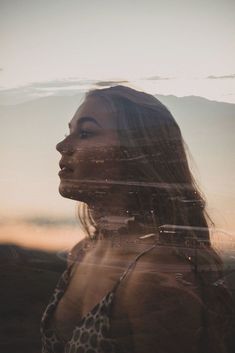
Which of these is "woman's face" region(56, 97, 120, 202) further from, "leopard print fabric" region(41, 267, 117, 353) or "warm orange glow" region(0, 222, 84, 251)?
"leopard print fabric" region(41, 267, 117, 353)

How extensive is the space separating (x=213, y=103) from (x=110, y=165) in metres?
0.35

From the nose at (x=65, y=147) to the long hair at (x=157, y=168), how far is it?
0.16 metres

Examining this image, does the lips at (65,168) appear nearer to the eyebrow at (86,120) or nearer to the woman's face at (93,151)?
the woman's face at (93,151)

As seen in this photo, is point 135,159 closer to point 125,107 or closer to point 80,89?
point 125,107

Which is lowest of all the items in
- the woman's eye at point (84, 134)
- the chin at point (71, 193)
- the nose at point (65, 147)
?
the chin at point (71, 193)

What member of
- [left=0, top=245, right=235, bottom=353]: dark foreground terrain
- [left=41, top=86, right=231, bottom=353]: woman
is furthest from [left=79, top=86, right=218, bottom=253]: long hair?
[left=0, top=245, right=235, bottom=353]: dark foreground terrain

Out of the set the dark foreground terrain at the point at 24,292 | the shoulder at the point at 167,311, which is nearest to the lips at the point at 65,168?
the dark foreground terrain at the point at 24,292

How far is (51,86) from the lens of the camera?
1.48 metres

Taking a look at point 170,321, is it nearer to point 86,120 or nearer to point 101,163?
point 101,163

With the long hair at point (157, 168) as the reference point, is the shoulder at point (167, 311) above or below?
below

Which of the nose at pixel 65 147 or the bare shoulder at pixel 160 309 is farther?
the nose at pixel 65 147

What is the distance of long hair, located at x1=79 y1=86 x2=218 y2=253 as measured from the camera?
128 cm

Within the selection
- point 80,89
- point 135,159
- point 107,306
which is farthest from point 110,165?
point 107,306

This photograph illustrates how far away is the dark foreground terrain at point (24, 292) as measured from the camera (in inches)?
56.1
